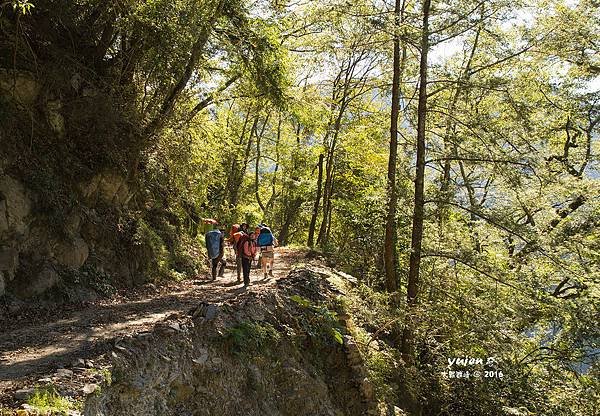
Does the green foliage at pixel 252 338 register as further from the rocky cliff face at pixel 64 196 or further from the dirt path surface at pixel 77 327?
the rocky cliff face at pixel 64 196

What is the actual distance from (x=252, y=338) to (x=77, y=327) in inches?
107

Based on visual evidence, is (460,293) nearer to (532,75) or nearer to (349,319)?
(349,319)

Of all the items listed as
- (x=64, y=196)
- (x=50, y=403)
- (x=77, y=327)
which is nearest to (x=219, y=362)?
(x=77, y=327)

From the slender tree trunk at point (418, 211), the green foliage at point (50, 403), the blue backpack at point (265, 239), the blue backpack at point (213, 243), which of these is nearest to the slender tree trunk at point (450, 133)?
the slender tree trunk at point (418, 211)

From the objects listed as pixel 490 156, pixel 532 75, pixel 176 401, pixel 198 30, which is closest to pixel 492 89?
pixel 490 156

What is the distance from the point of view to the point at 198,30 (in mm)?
10242

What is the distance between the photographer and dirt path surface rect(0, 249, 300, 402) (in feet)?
17.7

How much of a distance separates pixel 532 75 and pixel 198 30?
899 cm

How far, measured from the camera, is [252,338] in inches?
297

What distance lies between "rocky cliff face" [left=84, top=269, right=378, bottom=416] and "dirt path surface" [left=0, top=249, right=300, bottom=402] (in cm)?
56

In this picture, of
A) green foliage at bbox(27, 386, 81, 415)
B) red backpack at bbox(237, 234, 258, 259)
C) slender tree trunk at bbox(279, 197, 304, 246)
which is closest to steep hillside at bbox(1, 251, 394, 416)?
green foliage at bbox(27, 386, 81, 415)

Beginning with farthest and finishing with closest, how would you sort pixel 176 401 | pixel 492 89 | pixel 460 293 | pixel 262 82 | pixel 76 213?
pixel 262 82
pixel 460 293
pixel 76 213
pixel 492 89
pixel 176 401

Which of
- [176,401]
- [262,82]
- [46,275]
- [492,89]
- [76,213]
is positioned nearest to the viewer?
[176,401]

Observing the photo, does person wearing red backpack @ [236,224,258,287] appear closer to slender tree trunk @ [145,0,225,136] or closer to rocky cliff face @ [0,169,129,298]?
rocky cliff face @ [0,169,129,298]
